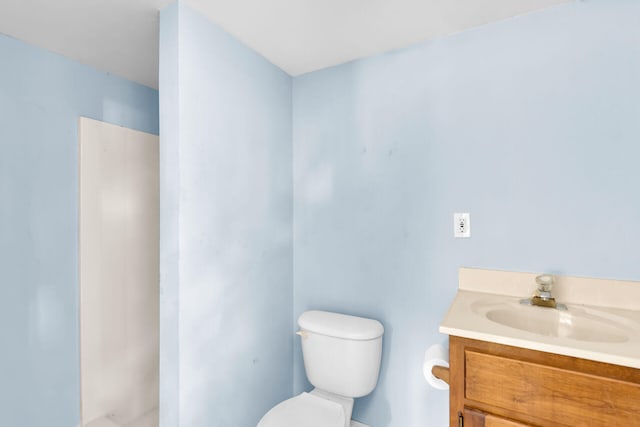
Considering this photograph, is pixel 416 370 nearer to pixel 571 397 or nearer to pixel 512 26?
pixel 571 397

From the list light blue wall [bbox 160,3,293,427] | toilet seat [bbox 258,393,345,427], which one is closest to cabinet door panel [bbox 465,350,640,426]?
toilet seat [bbox 258,393,345,427]

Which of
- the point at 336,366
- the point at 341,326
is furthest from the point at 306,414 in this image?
the point at 341,326

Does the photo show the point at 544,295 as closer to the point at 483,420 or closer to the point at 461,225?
the point at 461,225

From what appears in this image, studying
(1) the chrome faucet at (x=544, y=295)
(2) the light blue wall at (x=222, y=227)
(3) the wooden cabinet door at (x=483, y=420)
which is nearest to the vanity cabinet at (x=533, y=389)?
(3) the wooden cabinet door at (x=483, y=420)

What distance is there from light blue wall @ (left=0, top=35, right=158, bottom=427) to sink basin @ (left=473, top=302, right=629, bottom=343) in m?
2.06

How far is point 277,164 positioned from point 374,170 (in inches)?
22.3

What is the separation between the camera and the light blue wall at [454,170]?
4.37 feet

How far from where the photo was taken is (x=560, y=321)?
1.27 m

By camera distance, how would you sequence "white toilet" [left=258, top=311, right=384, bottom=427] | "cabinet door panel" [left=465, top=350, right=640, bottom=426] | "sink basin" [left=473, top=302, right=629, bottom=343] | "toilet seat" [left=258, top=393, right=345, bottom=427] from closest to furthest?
"cabinet door panel" [left=465, top=350, right=640, bottom=426]
"sink basin" [left=473, top=302, right=629, bottom=343]
"toilet seat" [left=258, top=393, right=345, bottom=427]
"white toilet" [left=258, top=311, right=384, bottom=427]

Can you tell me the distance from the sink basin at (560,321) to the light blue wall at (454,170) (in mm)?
214

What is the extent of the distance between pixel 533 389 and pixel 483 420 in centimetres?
19

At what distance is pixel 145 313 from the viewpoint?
2203 mm

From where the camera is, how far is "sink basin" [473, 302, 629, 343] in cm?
117

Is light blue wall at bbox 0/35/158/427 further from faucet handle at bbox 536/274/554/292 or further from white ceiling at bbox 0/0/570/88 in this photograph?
faucet handle at bbox 536/274/554/292
